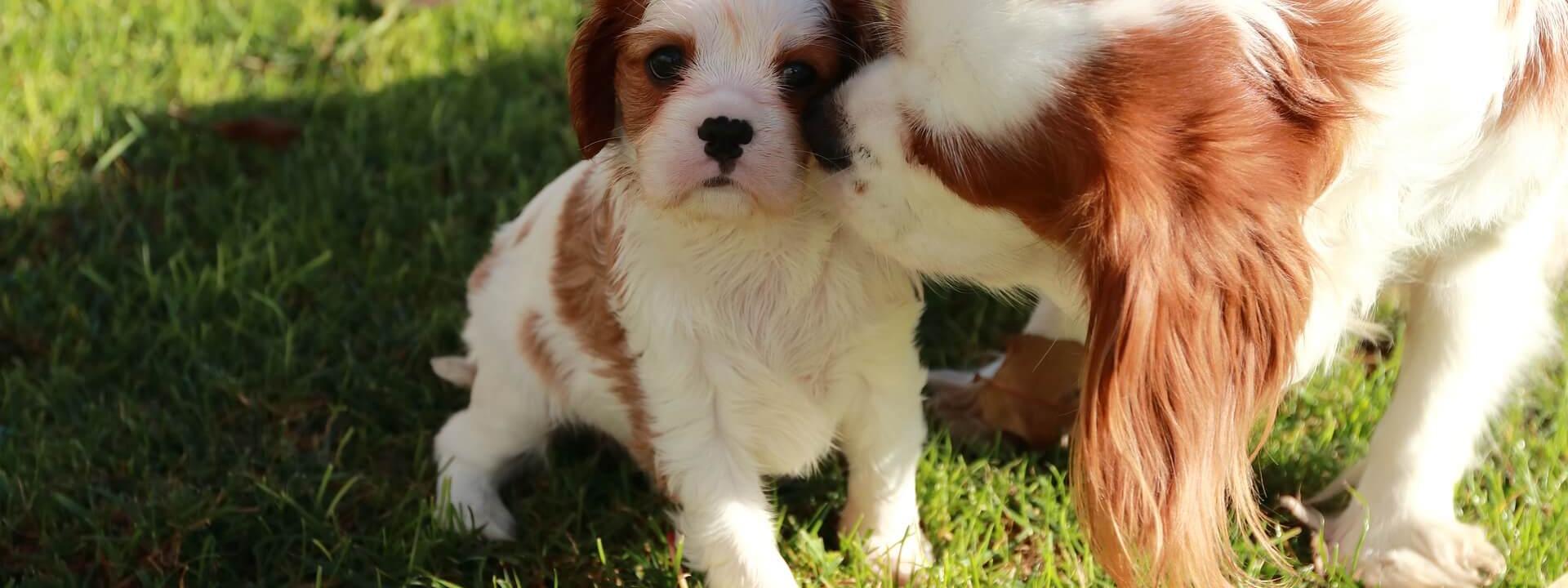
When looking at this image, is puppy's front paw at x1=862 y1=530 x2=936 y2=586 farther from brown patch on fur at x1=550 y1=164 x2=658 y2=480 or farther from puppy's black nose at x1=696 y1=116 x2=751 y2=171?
puppy's black nose at x1=696 y1=116 x2=751 y2=171

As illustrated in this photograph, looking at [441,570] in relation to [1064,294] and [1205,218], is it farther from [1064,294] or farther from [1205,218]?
[1205,218]

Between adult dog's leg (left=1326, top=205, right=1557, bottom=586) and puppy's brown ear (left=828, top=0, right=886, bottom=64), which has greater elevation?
puppy's brown ear (left=828, top=0, right=886, bottom=64)

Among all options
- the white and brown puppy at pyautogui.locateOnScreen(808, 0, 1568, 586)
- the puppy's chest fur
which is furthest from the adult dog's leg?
the puppy's chest fur

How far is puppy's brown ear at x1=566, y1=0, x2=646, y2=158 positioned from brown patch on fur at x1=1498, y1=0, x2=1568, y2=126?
1.34m

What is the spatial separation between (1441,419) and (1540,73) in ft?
2.58

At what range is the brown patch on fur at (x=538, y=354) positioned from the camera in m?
2.80

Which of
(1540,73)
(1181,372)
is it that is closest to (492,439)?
(1181,372)

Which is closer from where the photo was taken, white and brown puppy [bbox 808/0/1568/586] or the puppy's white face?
white and brown puppy [bbox 808/0/1568/586]

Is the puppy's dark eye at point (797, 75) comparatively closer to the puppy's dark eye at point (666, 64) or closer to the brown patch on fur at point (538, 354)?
the puppy's dark eye at point (666, 64)

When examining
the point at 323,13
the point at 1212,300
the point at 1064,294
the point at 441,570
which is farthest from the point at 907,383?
the point at 323,13

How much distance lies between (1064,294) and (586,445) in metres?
1.43

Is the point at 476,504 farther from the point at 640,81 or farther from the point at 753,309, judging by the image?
the point at 640,81

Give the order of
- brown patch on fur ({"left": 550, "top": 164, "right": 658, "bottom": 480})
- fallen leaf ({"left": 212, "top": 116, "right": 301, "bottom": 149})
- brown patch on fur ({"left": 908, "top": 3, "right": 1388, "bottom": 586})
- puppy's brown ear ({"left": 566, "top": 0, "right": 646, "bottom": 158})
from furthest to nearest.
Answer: fallen leaf ({"left": 212, "top": 116, "right": 301, "bottom": 149}) → brown patch on fur ({"left": 550, "top": 164, "right": 658, "bottom": 480}) → puppy's brown ear ({"left": 566, "top": 0, "right": 646, "bottom": 158}) → brown patch on fur ({"left": 908, "top": 3, "right": 1388, "bottom": 586})

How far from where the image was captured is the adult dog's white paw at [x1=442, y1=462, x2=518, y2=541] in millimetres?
2803
